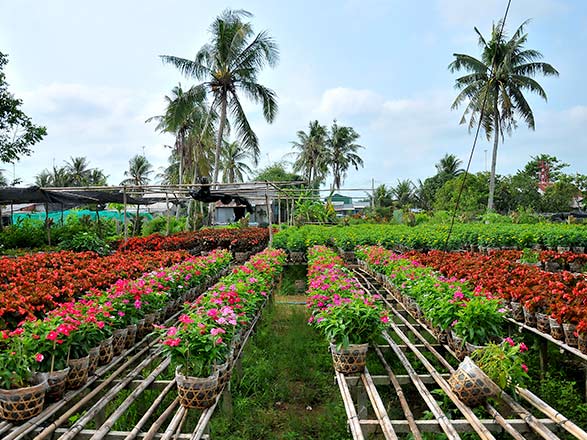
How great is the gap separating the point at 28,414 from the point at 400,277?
4.96m

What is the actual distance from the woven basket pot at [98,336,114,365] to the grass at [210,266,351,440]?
45.6 inches

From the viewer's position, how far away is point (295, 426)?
4535mm

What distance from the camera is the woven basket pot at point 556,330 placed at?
4602 millimetres

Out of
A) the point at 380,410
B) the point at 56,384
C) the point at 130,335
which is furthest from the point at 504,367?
the point at 130,335

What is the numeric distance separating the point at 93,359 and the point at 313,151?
139ft

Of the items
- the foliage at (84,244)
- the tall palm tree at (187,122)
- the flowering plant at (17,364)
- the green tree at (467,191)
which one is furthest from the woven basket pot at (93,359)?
the green tree at (467,191)

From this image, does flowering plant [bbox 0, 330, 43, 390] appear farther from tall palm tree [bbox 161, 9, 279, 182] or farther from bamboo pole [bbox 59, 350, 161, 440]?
tall palm tree [bbox 161, 9, 279, 182]

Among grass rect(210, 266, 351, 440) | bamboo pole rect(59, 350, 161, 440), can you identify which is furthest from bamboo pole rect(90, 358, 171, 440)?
grass rect(210, 266, 351, 440)

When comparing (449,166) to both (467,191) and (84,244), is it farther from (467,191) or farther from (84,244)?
(84,244)

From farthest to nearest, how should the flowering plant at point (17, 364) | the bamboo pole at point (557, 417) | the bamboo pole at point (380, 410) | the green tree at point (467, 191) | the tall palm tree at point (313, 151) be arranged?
the tall palm tree at point (313, 151) → the green tree at point (467, 191) → the flowering plant at point (17, 364) → the bamboo pole at point (380, 410) → the bamboo pole at point (557, 417)

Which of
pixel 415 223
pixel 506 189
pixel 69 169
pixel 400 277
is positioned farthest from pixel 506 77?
pixel 69 169

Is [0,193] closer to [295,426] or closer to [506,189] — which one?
[295,426]

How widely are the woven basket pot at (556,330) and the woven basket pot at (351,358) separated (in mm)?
2082

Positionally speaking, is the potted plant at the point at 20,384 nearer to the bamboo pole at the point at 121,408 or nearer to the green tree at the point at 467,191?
the bamboo pole at the point at 121,408
